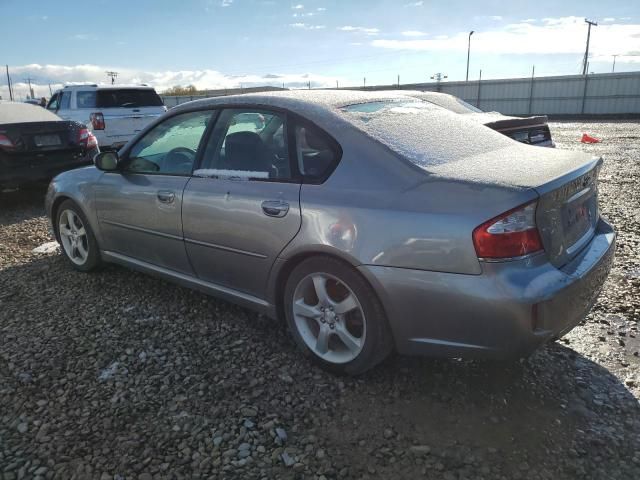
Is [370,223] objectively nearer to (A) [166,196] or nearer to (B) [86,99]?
(A) [166,196]

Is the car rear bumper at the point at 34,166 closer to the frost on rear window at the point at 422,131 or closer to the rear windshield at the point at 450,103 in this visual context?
the rear windshield at the point at 450,103

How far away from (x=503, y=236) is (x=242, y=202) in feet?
4.96

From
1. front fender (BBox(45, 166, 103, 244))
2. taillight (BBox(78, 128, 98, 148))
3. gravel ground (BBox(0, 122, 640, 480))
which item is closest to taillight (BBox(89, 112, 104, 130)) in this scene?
taillight (BBox(78, 128, 98, 148))

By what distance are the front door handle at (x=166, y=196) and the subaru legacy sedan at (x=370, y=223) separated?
0.01 meters

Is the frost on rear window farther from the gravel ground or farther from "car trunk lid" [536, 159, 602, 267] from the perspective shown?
the gravel ground

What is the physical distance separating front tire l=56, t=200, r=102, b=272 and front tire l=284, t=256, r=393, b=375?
2312mm

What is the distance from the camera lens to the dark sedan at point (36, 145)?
7.04 meters

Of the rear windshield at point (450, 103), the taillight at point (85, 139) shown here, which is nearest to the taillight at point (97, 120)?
the taillight at point (85, 139)

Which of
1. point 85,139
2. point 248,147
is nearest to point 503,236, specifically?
point 248,147

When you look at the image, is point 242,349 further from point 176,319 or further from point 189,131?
point 189,131

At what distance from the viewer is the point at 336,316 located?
9.11ft

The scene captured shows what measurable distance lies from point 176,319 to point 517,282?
2366mm

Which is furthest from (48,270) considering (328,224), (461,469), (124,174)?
(461,469)

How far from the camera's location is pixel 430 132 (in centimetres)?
298
